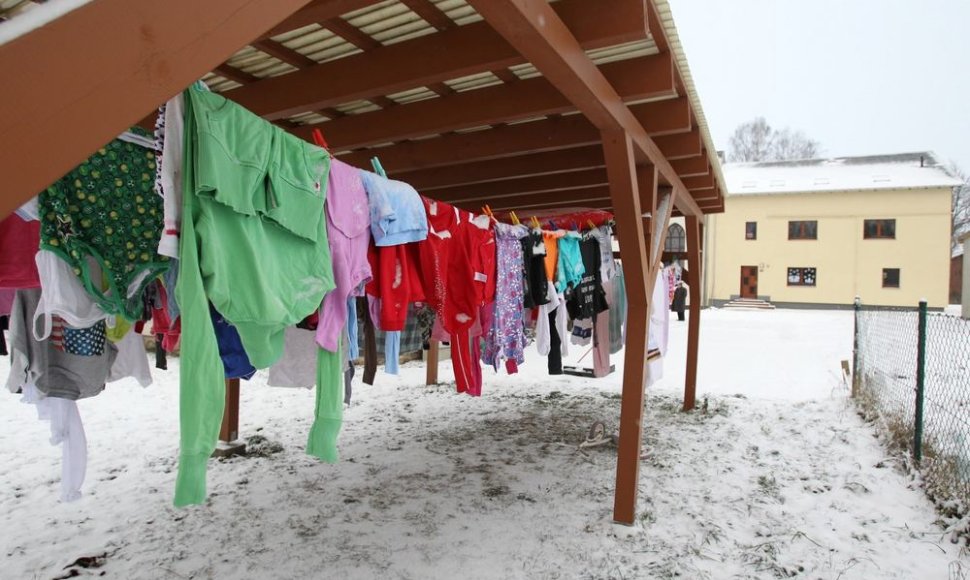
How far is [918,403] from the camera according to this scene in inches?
177

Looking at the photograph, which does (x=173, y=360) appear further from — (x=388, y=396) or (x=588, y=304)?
(x=588, y=304)

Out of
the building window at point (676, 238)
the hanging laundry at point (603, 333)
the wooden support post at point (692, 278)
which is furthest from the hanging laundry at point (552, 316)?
the building window at point (676, 238)

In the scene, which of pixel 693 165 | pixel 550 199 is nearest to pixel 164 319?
pixel 693 165

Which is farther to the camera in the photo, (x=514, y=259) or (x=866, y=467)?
(x=866, y=467)

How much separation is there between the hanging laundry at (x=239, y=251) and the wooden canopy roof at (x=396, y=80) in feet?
1.93

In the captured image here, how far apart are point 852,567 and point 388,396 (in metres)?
5.99

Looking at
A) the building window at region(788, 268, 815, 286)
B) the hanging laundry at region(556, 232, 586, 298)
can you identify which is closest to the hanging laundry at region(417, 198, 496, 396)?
the hanging laundry at region(556, 232, 586, 298)

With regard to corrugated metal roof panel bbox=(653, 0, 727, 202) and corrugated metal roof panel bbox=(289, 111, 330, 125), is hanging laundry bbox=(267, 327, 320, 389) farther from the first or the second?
corrugated metal roof panel bbox=(653, 0, 727, 202)

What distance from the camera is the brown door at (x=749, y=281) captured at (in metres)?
25.5

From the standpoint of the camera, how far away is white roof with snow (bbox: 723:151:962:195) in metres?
→ 23.9

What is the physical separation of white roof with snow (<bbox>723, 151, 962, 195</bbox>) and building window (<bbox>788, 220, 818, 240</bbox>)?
1.57 metres

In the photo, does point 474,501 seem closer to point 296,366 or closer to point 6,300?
point 296,366

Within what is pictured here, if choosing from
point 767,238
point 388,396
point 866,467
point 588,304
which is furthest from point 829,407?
point 767,238

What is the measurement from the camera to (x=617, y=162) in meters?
3.60
